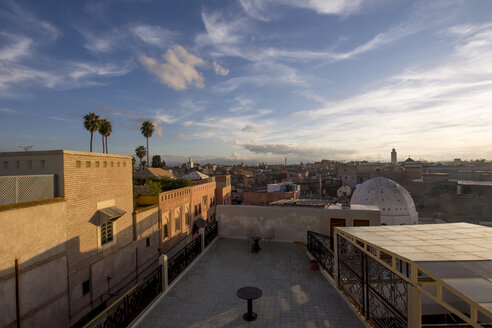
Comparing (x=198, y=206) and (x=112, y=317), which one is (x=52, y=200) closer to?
(x=112, y=317)

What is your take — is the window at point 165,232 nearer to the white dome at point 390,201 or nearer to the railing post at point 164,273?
the railing post at point 164,273

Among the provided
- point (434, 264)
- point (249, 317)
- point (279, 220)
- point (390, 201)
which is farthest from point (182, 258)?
point (390, 201)

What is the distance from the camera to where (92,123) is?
33.2m

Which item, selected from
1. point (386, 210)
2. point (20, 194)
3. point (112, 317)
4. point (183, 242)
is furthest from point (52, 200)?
point (386, 210)

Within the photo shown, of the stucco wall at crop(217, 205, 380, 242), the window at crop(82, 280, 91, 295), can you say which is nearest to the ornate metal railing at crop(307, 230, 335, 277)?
the stucco wall at crop(217, 205, 380, 242)

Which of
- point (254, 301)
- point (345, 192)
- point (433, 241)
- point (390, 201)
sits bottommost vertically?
point (345, 192)

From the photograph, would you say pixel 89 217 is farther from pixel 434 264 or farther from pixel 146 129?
pixel 146 129

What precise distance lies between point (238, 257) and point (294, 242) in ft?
9.29

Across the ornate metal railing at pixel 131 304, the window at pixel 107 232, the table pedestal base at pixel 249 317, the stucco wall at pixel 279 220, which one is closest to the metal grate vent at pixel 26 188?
the window at pixel 107 232

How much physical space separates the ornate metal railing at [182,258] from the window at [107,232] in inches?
222

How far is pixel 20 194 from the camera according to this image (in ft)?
27.4

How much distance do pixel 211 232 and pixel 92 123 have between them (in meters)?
30.4

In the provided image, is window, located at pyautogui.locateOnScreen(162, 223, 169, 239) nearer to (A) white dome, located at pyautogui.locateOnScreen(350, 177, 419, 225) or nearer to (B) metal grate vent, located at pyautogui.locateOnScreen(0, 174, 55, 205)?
(B) metal grate vent, located at pyautogui.locateOnScreen(0, 174, 55, 205)

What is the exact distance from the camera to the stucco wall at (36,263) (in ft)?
24.3
